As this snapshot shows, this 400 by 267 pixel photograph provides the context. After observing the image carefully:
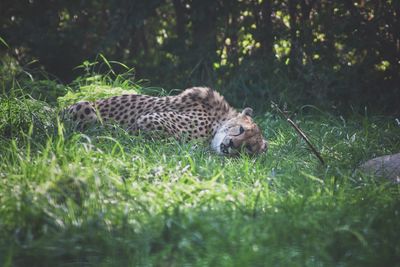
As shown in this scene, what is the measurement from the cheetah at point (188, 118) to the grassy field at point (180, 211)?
0.74 m

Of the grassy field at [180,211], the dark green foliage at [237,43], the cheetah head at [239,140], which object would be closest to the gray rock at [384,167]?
the grassy field at [180,211]

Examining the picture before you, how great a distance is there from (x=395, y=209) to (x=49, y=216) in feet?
6.22

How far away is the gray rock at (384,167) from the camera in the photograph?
4.21 m

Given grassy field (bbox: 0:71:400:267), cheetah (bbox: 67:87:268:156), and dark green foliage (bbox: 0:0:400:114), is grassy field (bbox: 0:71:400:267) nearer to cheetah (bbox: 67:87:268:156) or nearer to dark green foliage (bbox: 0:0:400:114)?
cheetah (bbox: 67:87:268:156)

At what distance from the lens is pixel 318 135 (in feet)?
18.9

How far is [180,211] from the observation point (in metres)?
3.27

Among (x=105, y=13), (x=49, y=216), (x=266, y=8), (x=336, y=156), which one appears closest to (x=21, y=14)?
(x=105, y=13)

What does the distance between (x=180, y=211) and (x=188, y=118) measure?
2.40 metres

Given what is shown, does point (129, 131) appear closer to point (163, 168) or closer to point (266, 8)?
point (163, 168)

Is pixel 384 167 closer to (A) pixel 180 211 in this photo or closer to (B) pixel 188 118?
(A) pixel 180 211

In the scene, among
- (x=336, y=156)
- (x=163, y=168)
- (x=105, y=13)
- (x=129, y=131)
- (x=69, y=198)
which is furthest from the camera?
(x=105, y=13)

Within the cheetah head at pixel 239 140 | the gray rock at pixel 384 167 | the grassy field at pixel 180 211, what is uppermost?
the grassy field at pixel 180 211

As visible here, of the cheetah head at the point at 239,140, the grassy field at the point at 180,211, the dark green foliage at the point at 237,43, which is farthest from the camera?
the dark green foliage at the point at 237,43

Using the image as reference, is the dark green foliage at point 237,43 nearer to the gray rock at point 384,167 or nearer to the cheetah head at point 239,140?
the cheetah head at point 239,140
